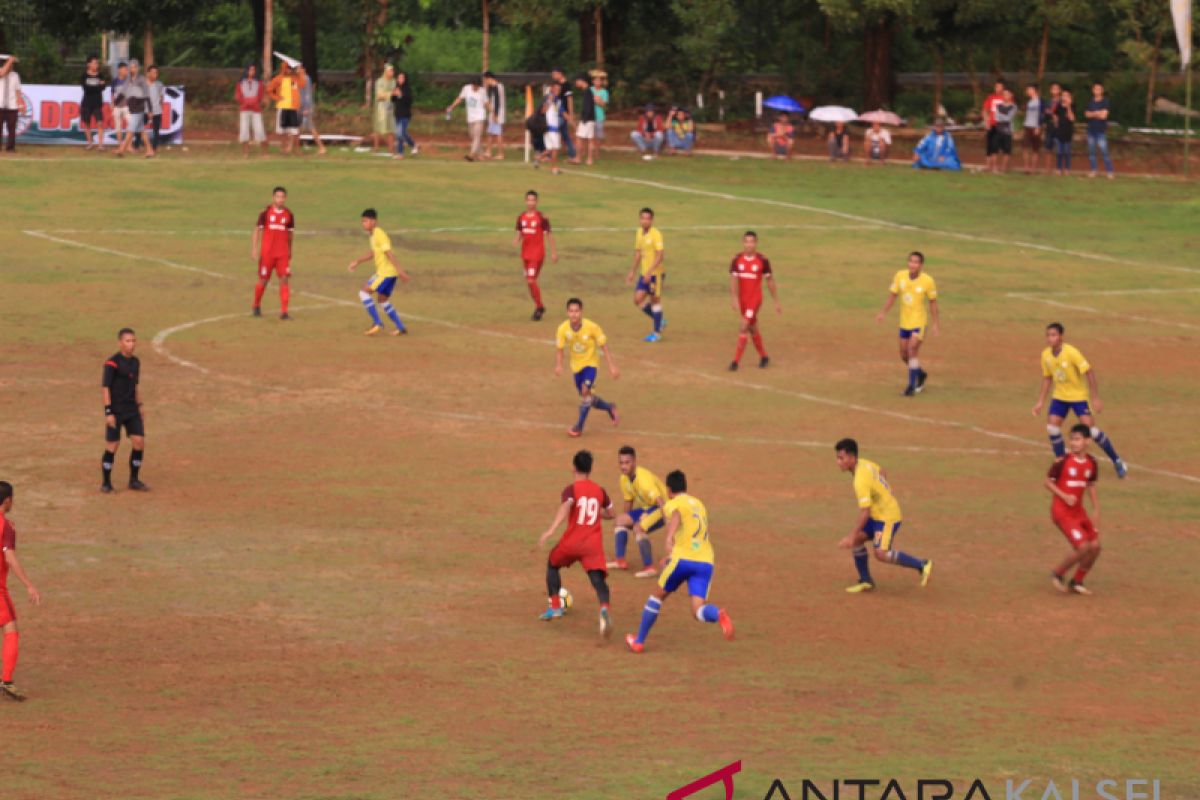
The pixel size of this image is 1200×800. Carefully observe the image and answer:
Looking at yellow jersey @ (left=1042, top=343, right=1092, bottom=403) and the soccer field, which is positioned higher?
yellow jersey @ (left=1042, top=343, right=1092, bottom=403)

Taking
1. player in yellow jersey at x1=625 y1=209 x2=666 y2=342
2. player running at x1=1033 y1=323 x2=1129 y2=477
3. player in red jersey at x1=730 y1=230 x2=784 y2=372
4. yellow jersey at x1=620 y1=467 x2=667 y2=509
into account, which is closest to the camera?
yellow jersey at x1=620 y1=467 x2=667 y2=509

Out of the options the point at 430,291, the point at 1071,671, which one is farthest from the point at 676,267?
the point at 1071,671

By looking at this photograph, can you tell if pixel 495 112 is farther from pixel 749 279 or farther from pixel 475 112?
pixel 749 279

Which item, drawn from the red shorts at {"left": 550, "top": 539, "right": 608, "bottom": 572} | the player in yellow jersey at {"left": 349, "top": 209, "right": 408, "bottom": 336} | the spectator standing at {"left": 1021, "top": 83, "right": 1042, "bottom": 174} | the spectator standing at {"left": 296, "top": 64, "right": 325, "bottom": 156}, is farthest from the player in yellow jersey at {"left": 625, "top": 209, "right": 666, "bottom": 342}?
the spectator standing at {"left": 1021, "top": 83, "right": 1042, "bottom": 174}

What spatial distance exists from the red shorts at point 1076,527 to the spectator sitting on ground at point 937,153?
118ft

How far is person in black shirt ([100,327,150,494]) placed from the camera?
2270 centimetres

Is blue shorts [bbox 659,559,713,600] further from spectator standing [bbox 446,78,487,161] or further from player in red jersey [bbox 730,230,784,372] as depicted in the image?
spectator standing [bbox 446,78,487,161]

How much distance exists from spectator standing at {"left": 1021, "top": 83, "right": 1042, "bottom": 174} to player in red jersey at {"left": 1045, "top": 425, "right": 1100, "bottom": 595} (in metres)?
34.5

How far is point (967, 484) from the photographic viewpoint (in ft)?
79.7

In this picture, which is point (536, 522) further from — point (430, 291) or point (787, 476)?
point (430, 291)

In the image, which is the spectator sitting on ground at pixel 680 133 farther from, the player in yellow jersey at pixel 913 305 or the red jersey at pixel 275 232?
the player in yellow jersey at pixel 913 305

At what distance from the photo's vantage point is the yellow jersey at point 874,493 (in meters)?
19.0

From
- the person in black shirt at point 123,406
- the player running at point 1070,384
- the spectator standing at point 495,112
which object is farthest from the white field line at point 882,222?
the person in black shirt at point 123,406

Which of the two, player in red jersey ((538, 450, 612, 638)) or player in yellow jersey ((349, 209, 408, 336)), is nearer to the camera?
player in red jersey ((538, 450, 612, 638))
